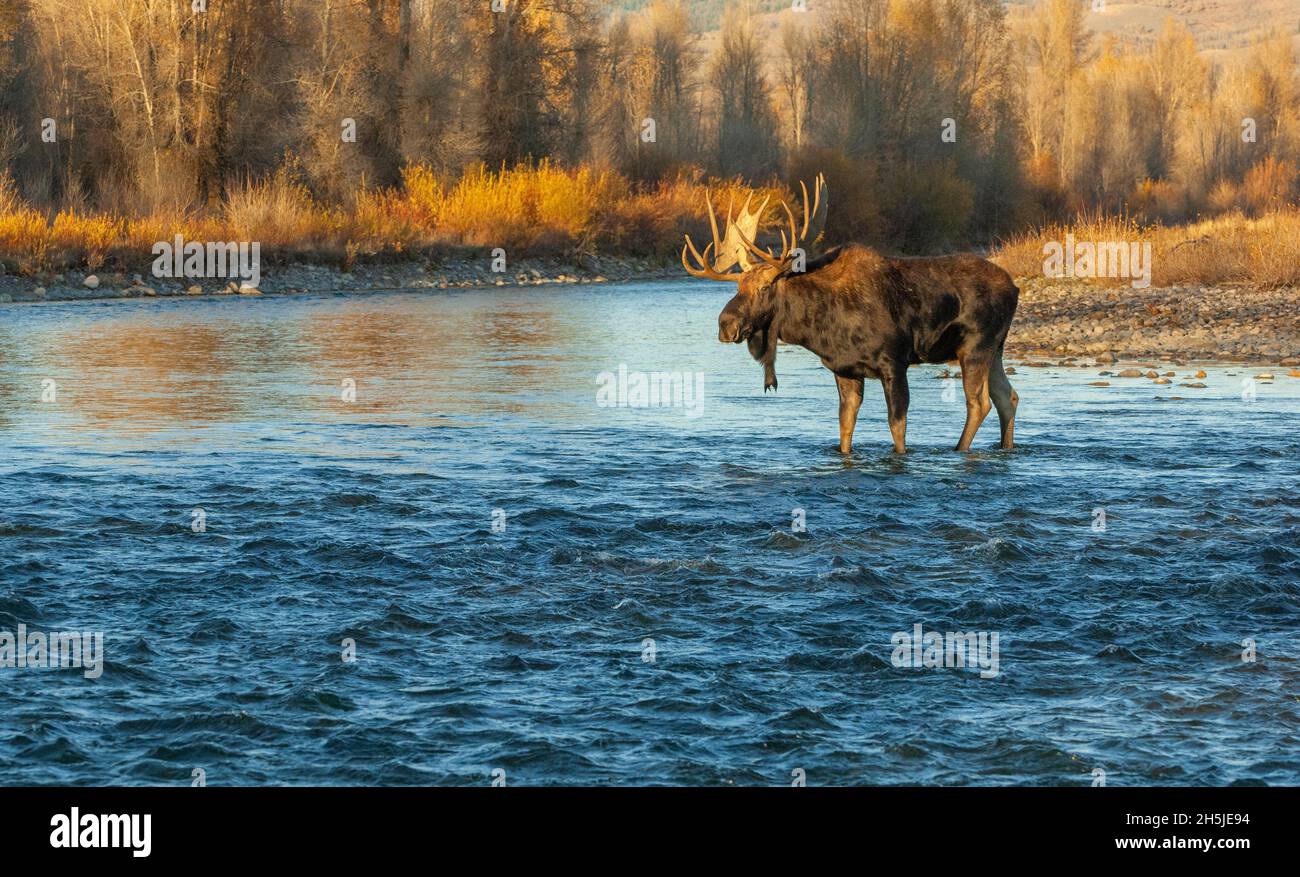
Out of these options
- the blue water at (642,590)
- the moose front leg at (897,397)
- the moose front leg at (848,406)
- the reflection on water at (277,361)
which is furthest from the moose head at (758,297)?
the reflection on water at (277,361)

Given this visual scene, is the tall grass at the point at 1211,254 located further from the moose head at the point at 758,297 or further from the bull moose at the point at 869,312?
the moose head at the point at 758,297

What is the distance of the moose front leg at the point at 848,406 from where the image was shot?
1280 cm

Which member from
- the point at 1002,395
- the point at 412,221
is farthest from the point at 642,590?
the point at 412,221

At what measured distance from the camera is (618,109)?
2734 inches

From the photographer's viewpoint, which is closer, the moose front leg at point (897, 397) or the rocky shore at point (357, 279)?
the moose front leg at point (897, 397)

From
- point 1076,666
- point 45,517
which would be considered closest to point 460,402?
point 45,517

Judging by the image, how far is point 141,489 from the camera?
1140 cm

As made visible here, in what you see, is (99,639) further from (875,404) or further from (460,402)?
(875,404)

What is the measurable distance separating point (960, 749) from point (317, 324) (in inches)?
910

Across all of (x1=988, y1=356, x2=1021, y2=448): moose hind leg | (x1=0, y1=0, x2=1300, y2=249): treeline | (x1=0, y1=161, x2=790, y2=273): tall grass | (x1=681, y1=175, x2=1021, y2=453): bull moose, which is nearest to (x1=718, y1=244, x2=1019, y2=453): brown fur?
(x1=681, y1=175, x2=1021, y2=453): bull moose

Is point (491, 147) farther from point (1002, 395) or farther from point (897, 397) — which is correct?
point (897, 397)

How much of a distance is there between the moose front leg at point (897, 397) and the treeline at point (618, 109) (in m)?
29.9

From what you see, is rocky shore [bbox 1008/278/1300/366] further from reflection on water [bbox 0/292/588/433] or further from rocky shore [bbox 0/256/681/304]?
rocky shore [bbox 0/256/681/304]

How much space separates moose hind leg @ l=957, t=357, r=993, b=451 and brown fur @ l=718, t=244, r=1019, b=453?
0.4 inches
